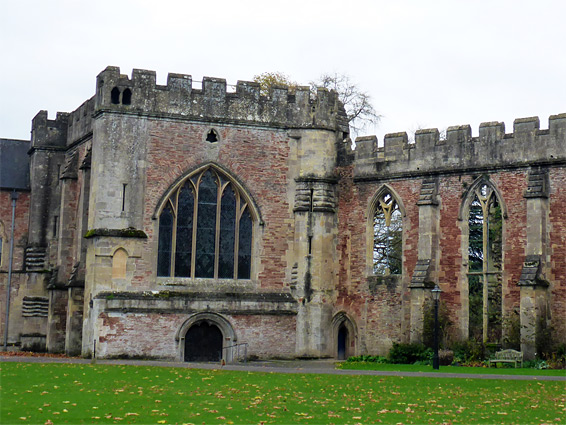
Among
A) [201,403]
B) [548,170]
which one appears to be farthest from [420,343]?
[201,403]

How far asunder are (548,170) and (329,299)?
8244 millimetres

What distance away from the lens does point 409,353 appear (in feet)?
97.7

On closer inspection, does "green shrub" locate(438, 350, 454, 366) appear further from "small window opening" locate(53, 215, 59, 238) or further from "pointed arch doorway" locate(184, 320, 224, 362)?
Answer: "small window opening" locate(53, 215, 59, 238)

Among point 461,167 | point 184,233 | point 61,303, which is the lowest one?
point 61,303

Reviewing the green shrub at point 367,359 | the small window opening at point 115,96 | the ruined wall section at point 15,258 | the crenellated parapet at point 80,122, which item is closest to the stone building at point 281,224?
the small window opening at point 115,96

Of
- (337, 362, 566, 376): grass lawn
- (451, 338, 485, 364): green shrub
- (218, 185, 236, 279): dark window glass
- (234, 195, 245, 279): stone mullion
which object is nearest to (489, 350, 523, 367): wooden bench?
(337, 362, 566, 376): grass lawn

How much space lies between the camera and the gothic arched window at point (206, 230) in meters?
31.7

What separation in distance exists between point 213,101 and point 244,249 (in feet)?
16.4

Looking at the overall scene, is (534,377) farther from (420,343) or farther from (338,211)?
(338,211)

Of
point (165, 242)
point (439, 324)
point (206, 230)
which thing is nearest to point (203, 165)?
point (206, 230)

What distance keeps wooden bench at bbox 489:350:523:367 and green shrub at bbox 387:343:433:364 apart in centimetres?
211

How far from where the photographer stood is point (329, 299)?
32438 mm

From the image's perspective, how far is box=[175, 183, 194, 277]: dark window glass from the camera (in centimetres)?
3173

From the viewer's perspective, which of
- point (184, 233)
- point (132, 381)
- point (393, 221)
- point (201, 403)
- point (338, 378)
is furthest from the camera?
point (393, 221)
